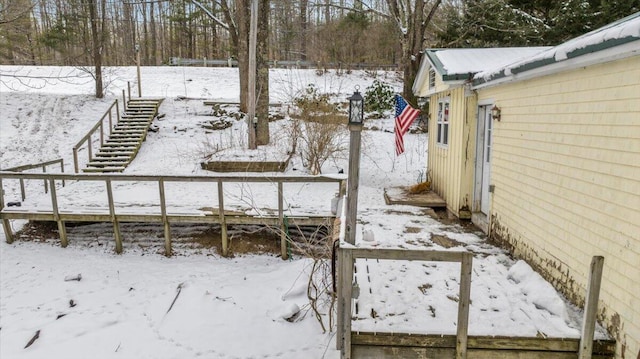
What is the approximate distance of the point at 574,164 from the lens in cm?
372

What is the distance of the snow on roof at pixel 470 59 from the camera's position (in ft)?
20.8

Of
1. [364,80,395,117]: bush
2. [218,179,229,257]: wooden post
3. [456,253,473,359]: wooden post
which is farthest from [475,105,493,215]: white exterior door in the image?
[364,80,395,117]: bush

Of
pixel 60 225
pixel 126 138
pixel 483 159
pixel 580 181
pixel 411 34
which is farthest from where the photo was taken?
pixel 411 34

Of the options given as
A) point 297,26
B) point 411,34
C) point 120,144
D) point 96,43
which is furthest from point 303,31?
point 120,144

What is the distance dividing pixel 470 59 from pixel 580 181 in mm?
3952

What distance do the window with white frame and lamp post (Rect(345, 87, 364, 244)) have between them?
430 centimetres

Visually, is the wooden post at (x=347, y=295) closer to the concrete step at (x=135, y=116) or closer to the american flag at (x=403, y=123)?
the american flag at (x=403, y=123)

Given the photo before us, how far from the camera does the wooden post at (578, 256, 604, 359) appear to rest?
2.75m

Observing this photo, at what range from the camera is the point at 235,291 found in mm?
6137

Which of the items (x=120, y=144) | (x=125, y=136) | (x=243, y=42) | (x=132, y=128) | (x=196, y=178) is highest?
(x=243, y=42)

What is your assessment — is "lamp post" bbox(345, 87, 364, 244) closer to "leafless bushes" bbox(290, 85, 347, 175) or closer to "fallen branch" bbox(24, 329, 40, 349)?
"fallen branch" bbox(24, 329, 40, 349)

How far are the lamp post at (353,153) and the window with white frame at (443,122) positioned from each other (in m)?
4.30

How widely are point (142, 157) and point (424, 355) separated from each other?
1170 cm

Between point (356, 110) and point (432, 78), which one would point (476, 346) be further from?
point (432, 78)
